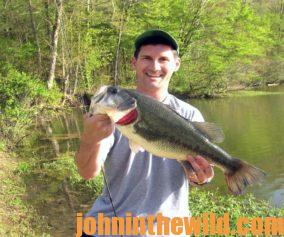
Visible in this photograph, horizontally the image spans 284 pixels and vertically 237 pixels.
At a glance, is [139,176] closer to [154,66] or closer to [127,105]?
[127,105]

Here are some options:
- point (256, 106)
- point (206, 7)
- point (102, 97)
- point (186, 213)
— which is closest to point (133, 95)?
point (102, 97)

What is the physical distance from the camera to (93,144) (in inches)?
106

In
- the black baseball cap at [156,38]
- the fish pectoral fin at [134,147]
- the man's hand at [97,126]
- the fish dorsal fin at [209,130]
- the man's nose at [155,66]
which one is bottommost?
the fish pectoral fin at [134,147]

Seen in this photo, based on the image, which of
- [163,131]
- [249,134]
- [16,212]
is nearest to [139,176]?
[163,131]

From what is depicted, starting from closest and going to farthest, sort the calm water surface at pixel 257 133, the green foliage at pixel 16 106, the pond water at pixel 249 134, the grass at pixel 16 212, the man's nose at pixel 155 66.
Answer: the man's nose at pixel 155 66 → the grass at pixel 16 212 → the calm water surface at pixel 257 133 → the pond water at pixel 249 134 → the green foliage at pixel 16 106

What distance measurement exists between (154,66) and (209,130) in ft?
1.97

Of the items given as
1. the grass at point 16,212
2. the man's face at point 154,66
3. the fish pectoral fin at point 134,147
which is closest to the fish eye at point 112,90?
the fish pectoral fin at point 134,147

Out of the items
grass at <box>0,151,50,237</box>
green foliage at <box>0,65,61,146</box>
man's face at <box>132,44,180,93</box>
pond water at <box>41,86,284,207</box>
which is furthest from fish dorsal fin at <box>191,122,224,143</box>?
green foliage at <box>0,65,61,146</box>

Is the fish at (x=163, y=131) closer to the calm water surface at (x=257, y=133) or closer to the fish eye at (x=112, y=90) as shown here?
the fish eye at (x=112, y=90)

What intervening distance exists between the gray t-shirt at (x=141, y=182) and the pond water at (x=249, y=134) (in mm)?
7088

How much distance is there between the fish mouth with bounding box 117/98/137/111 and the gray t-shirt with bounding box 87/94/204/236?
401 millimetres

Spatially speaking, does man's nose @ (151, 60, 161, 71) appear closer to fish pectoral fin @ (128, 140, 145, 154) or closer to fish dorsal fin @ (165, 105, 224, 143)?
fish dorsal fin @ (165, 105, 224, 143)

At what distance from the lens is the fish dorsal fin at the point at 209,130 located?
295 cm

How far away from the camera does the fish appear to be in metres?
2.49
